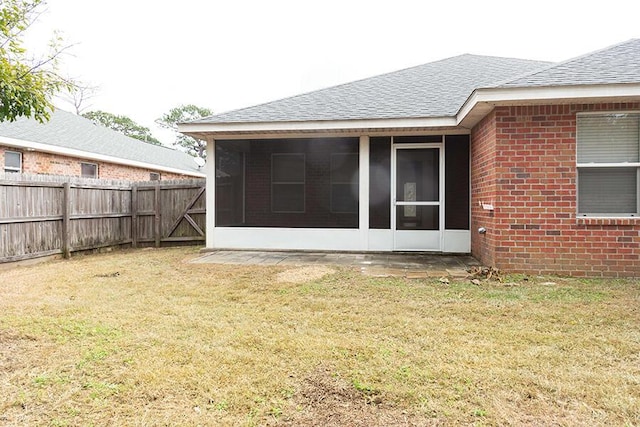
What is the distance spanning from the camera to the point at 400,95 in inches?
351

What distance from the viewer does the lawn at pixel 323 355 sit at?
86.1 inches

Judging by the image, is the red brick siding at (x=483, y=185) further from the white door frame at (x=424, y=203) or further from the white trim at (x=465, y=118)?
the white door frame at (x=424, y=203)

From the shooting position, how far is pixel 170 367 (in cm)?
272

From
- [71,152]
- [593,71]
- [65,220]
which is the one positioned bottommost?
[65,220]

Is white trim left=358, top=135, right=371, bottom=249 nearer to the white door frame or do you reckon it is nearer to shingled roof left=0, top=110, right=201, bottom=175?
the white door frame

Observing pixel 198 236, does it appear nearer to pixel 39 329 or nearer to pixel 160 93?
pixel 39 329

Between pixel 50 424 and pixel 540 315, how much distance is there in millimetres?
4066

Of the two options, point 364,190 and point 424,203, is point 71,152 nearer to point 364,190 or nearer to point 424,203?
point 364,190

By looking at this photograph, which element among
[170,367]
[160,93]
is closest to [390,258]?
[170,367]

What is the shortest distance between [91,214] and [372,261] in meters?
6.56

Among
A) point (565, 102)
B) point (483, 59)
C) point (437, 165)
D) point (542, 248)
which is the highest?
point (483, 59)

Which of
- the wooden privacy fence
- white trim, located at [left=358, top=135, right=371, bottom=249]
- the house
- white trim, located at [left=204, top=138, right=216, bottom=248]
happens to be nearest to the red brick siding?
the house

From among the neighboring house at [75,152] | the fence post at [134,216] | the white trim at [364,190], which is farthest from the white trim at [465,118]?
the neighboring house at [75,152]

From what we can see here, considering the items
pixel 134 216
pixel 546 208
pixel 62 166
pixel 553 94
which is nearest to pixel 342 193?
pixel 546 208
